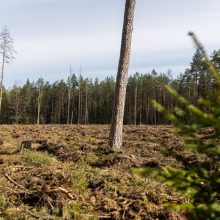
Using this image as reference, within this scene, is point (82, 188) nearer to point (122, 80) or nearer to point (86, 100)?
point (122, 80)

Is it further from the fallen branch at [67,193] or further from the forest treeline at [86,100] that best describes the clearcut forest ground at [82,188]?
the forest treeline at [86,100]

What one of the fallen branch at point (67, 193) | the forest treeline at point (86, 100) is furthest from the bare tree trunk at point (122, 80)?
the forest treeline at point (86, 100)

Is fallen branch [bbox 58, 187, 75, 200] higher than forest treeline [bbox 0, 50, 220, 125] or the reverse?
the reverse

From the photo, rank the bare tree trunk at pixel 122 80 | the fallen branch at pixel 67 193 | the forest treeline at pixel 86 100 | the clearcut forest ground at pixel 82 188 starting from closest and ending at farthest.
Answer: the clearcut forest ground at pixel 82 188, the fallen branch at pixel 67 193, the bare tree trunk at pixel 122 80, the forest treeline at pixel 86 100

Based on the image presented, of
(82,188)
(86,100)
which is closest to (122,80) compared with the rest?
(82,188)

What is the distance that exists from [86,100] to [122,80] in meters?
75.3

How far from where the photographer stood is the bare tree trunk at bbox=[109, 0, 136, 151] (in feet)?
38.1

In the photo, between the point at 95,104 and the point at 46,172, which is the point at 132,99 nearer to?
the point at 95,104

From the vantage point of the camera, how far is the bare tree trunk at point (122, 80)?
11609 mm

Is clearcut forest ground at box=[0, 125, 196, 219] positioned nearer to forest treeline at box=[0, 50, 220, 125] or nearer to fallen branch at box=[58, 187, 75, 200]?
fallen branch at box=[58, 187, 75, 200]

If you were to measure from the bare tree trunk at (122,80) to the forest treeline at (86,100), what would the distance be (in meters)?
68.2

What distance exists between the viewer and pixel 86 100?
8694cm

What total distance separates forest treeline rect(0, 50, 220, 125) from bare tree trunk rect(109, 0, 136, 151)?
6816 centimetres

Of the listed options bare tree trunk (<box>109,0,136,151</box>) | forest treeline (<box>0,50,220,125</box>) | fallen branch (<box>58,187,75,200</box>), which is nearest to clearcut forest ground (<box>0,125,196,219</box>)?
fallen branch (<box>58,187,75,200</box>)
